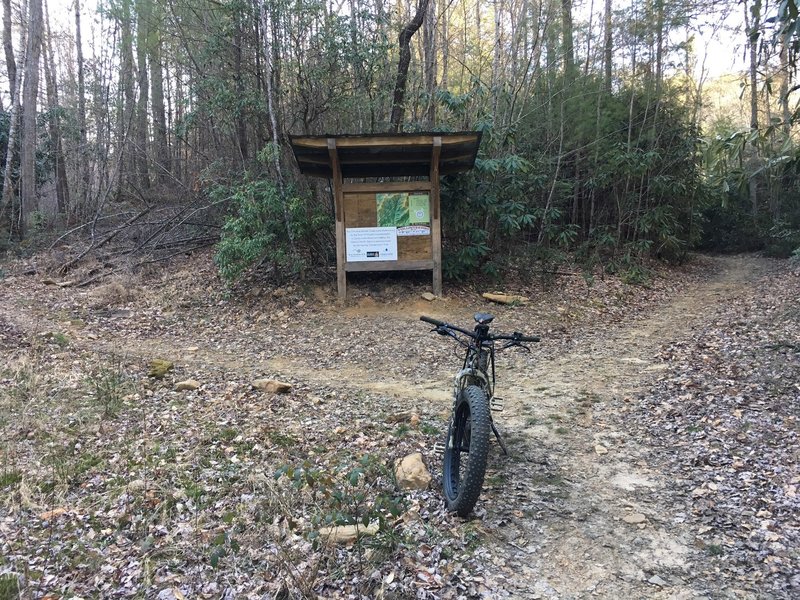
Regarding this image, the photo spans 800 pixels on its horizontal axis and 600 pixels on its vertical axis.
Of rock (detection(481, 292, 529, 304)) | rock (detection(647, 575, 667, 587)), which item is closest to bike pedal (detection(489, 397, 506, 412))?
rock (detection(647, 575, 667, 587))

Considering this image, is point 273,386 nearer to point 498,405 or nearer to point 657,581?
point 498,405

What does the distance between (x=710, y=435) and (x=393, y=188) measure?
7043 mm

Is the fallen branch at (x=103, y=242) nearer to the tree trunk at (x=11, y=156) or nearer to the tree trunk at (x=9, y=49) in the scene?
the tree trunk at (x=11, y=156)

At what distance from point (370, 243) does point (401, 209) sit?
86 centimetres

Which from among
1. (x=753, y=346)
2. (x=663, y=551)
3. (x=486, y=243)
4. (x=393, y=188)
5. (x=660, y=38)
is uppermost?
(x=660, y=38)

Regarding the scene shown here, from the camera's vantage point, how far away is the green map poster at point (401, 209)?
10203mm

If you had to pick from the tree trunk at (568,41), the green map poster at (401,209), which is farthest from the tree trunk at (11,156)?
the tree trunk at (568,41)

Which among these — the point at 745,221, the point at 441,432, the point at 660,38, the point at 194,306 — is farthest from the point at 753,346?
the point at 745,221

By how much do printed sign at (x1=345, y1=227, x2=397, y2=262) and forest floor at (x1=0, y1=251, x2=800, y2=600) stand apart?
176cm

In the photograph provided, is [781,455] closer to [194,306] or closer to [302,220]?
[302,220]

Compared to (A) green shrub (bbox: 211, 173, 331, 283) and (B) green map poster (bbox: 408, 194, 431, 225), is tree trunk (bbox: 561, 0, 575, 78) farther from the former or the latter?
(A) green shrub (bbox: 211, 173, 331, 283)

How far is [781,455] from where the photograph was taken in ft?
12.8

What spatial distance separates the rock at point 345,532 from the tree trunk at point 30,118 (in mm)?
16490

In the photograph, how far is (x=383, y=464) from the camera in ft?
13.6
